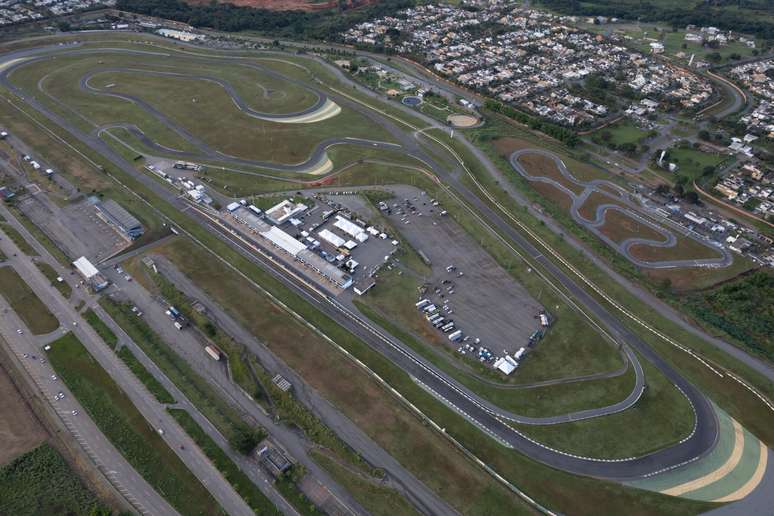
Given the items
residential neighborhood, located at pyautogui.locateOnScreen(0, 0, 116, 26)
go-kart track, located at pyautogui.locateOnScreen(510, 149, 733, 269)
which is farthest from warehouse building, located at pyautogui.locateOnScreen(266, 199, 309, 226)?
residential neighborhood, located at pyautogui.locateOnScreen(0, 0, 116, 26)

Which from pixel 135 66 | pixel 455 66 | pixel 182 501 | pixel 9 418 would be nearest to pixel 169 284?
pixel 9 418

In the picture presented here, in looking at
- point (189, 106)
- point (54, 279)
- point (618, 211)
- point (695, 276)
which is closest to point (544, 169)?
point (618, 211)

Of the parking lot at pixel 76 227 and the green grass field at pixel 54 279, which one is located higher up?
the parking lot at pixel 76 227

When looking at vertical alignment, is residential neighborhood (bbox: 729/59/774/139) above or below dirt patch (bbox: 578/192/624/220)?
above

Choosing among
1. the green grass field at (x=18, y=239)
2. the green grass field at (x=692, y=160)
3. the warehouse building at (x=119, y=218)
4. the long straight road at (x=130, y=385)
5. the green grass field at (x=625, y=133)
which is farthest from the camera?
the green grass field at (x=625, y=133)

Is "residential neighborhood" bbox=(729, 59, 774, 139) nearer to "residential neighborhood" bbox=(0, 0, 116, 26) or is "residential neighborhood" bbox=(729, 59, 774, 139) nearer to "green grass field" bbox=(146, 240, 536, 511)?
"green grass field" bbox=(146, 240, 536, 511)

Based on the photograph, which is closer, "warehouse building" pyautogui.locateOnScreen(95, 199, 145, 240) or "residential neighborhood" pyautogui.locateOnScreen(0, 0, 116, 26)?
"warehouse building" pyautogui.locateOnScreen(95, 199, 145, 240)

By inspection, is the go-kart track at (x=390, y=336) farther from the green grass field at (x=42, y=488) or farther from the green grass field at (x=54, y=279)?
the green grass field at (x=42, y=488)

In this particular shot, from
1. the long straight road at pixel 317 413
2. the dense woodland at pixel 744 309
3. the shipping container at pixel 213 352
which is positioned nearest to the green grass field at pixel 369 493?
the long straight road at pixel 317 413
